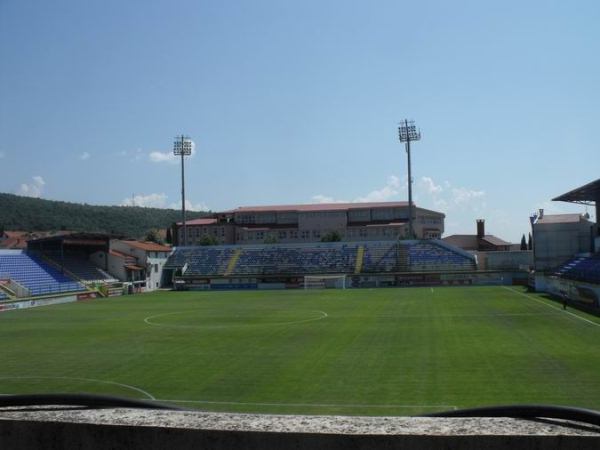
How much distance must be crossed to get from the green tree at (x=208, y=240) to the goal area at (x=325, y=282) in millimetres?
39041

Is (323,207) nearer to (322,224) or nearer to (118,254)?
(322,224)

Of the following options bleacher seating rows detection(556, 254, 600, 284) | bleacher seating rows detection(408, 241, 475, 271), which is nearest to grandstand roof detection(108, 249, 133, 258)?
bleacher seating rows detection(408, 241, 475, 271)

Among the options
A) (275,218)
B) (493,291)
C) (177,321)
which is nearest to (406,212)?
(275,218)

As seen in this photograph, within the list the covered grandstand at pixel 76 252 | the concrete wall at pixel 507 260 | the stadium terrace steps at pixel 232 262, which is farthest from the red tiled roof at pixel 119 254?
the concrete wall at pixel 507 260

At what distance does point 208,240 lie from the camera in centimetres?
10300

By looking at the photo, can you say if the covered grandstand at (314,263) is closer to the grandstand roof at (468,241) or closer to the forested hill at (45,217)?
the grandstand roof at (468,241)

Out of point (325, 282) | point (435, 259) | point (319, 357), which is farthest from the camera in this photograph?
point (435, 259)

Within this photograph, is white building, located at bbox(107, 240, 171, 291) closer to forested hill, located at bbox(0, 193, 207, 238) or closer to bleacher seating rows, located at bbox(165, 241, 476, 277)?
bleacher seating rows, located at bbox(165, 241, 476, 277)

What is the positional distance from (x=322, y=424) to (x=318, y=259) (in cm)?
7043

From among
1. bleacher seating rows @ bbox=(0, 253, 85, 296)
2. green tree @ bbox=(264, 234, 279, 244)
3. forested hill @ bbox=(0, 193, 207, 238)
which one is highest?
forested hill @ bbox=(0, 193, 207, 238)

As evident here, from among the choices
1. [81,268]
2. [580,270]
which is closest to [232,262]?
[81,268]

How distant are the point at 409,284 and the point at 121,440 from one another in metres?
64.2

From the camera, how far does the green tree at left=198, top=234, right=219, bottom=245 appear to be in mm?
102794

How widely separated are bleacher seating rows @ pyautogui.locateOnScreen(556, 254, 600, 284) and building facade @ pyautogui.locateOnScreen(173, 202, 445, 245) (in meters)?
51.8
